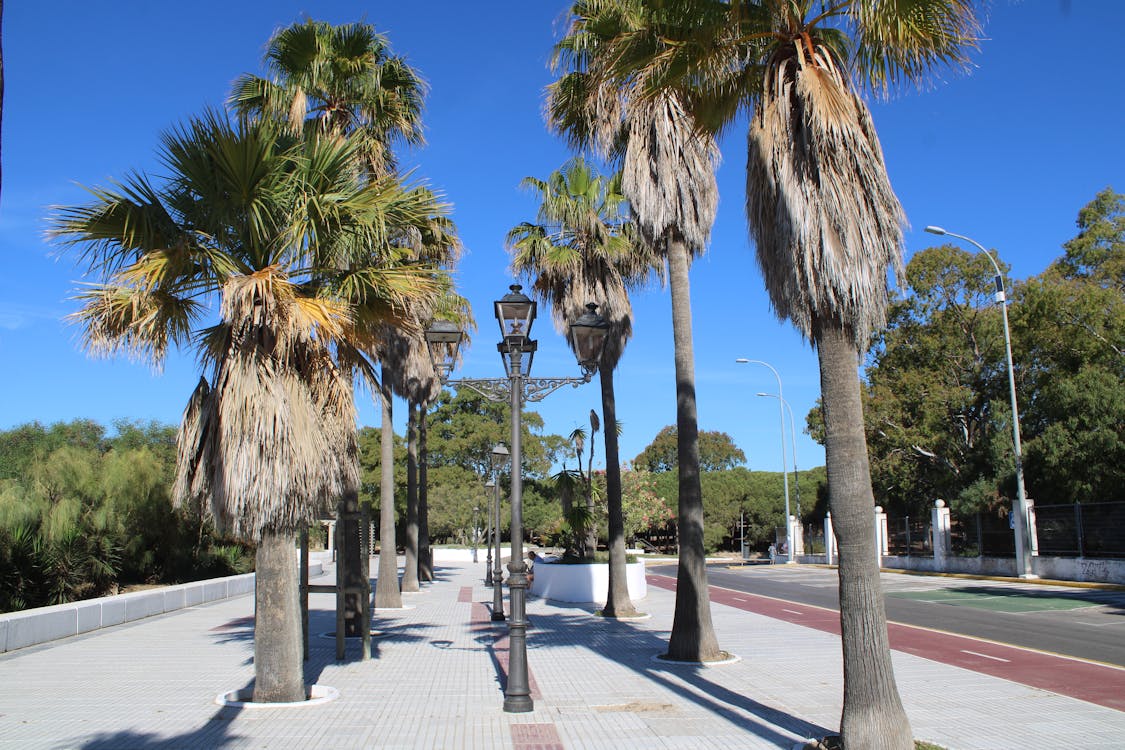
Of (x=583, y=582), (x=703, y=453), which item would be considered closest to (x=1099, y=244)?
(x=583, y=582)

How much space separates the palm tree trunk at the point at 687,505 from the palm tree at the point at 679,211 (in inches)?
0.6

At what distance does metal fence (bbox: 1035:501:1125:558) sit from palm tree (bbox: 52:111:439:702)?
26990 millimetres

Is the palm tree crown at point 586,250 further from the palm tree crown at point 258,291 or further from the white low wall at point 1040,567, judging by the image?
the white low wall at point 1040,567

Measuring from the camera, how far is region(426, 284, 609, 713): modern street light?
978cm

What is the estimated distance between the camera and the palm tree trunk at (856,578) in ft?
22.3

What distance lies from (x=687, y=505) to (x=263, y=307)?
7.06 meters

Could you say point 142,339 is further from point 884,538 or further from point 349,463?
point 884,538

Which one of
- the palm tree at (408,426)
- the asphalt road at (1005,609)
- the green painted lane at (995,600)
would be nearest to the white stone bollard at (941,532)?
the asphalt road at (1005,609)

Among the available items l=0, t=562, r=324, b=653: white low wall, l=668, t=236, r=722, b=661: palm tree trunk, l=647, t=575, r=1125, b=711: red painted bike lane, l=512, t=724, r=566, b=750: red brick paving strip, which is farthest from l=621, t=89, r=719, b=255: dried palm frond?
l=0, t=562, r=324, b=653: white low wall

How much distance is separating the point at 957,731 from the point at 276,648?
7195 millimetres

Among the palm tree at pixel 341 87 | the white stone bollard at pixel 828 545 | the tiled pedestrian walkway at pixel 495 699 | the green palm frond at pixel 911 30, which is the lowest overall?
the white stone bollard at pixel 828 545

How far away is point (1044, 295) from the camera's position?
108 feet

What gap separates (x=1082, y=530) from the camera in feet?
96.7

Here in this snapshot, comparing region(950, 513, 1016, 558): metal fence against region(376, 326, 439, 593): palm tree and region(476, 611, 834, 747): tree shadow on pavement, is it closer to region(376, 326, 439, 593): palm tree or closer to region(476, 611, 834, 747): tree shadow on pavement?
region(476, 611, 834, 747): tree shadow on pavement
